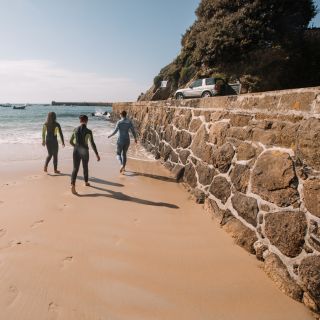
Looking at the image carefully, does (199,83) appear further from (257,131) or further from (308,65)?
(257,131)

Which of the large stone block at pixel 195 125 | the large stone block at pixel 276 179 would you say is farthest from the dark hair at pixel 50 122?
the large stone block at pixel 276 179

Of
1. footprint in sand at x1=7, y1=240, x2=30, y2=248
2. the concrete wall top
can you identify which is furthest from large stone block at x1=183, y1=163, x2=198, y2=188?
footprint in sand at x1=7, y1=240, x2=30, y2=248

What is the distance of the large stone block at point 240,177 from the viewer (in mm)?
3734

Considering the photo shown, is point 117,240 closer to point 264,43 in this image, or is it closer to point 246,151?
point 246,151

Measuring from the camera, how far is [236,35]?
55.7ft

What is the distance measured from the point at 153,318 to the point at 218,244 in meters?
1.56

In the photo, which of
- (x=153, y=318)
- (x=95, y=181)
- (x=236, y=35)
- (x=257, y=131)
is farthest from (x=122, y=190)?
(x=236, y=35)

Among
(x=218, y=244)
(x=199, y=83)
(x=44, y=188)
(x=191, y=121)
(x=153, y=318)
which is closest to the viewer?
(x=153, y=318)


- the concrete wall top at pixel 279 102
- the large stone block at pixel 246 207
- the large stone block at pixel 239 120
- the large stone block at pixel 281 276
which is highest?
the concrete wall top at pixel 279 102

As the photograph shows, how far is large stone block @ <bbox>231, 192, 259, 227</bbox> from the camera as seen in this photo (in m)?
3.45

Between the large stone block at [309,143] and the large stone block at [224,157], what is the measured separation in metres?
1.47

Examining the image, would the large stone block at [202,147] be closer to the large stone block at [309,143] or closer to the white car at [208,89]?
the large stone block at [309,143]

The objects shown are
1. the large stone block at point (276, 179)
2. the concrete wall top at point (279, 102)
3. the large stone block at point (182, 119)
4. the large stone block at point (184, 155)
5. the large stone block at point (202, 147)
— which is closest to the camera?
the concrete wall top at point (279, 102)

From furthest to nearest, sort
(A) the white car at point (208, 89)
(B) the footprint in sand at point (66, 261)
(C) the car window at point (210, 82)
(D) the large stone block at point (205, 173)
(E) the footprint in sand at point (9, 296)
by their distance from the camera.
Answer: (C) the car window at point (210, 82) → (A) the white car at point (208, 89) → (D) the large stone block at point (205, 173) → (B) the footprint in sand at point (66, 261) → (E) the footprint in sand at point (9, 296)
